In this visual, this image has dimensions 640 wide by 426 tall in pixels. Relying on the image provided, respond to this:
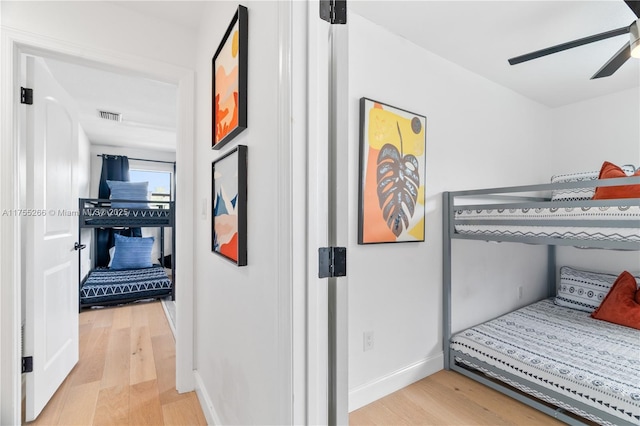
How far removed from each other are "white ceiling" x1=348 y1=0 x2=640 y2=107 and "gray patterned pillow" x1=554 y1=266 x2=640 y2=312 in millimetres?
1926

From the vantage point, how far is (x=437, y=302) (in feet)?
7.56

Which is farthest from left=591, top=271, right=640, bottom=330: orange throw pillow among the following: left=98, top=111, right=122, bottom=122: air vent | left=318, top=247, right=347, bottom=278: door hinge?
left=98, top=111, right=122, bottom=122: air vent

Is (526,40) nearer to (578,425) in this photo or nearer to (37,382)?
(578,425)

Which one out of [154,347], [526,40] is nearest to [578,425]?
[526,40]

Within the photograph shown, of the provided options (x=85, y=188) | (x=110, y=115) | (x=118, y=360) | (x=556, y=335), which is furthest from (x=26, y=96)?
(x=556, y=335)

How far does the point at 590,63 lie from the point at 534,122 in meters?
0.86

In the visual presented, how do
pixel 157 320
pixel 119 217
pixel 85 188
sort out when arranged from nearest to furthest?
pixel 157 320 → pixel 119 217 → pixel 85 188

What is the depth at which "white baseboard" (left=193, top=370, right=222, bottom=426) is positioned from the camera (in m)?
1.53

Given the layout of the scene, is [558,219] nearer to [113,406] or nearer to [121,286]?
[113,406]

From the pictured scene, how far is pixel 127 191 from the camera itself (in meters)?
5.04

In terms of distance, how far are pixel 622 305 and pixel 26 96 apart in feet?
15.0

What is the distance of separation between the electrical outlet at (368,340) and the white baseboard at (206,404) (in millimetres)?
928

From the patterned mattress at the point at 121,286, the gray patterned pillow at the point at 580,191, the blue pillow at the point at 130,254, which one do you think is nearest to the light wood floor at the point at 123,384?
the patterned mattress at the point at 121,286

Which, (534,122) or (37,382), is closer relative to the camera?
(37,382)
